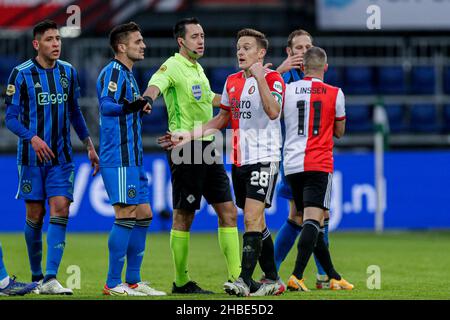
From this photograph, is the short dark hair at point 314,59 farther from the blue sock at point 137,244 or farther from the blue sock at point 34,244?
the blue sock at point 34,244

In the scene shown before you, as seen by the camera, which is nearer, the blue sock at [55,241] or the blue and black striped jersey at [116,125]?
the blue and black striped jersey at [116,125]

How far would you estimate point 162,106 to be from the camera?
19.9 m

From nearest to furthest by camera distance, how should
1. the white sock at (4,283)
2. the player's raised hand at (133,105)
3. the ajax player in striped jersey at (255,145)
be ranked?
the player's raised hand at (133,105) → the ajax player in striped jersey at (255,145) → the white sock at (4,283)

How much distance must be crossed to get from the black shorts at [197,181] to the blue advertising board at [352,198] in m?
8.35

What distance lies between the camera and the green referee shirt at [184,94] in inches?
362

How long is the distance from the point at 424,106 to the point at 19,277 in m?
11.5

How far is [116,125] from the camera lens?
8734mm

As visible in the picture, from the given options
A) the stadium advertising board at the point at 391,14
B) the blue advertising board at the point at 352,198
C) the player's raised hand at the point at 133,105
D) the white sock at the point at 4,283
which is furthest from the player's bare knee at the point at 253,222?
the stadium advertising board at the point at 391,14

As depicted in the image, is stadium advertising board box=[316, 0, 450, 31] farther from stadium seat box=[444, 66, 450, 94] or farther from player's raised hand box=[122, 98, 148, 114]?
player's raised hand box=[122, 98, 148, 114]

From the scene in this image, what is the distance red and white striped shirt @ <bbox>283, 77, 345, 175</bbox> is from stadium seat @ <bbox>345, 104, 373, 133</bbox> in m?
10.5

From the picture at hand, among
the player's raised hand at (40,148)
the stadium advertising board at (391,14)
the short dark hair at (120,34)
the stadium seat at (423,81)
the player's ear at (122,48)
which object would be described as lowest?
the player's raised hand at (40,148)

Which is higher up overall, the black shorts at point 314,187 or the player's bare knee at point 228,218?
the black shorts at point 314,187
